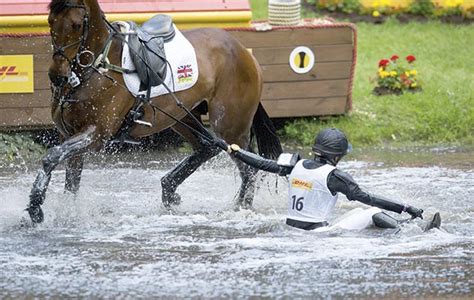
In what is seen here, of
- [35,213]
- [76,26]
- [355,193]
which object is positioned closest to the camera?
[355,193]

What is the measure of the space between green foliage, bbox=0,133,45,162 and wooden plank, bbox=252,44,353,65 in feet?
9.12

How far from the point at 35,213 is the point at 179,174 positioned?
187 cm

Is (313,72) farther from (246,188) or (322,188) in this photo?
(322,188)

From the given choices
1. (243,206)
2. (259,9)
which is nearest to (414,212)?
(243,206)

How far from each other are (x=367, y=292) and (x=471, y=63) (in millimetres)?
8913

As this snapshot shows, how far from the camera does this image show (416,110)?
1426cm

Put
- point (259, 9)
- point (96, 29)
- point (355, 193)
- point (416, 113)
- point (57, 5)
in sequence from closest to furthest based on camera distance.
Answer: point (355, 193)
point (57, 5)
point (96, 29)
point (416, 113)
point (259, 9)

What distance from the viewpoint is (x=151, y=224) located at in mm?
Result: 9953

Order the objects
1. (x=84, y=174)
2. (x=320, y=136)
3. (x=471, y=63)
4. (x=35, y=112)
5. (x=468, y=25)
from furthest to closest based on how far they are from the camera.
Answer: (x=468, y=25)
(x=471, y=63)
(x=35, y=112)
(x=84, y=174)
(x=320, y=136)

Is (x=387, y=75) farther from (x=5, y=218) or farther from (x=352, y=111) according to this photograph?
(x=5, y=218)

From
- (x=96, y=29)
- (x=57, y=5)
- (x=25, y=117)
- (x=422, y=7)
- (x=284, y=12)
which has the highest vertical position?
(x=57, y=5)

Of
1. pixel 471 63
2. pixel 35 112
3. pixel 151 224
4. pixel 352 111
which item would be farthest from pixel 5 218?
pixel 471 63

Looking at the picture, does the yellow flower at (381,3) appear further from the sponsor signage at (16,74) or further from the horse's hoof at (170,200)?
the horse's hoof at (170,200)

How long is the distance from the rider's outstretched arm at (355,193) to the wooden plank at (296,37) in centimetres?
476
